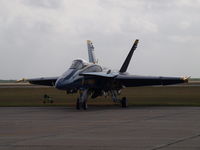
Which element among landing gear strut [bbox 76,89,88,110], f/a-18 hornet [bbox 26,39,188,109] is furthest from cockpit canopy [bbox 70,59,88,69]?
landing gear strut [bbox 76,89,88,110]

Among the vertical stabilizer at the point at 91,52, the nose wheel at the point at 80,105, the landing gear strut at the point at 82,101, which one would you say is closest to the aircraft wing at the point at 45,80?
the vertical stabilizer at the point at 91,52

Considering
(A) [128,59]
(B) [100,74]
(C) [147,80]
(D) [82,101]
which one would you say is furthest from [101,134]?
(A) [128,59]

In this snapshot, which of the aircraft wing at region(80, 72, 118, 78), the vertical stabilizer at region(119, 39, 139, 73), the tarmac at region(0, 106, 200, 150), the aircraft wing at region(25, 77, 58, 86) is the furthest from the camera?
the vertical stabilizer at region(119, 39, 139, 73)

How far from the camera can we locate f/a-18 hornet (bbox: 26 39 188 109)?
3148 cm

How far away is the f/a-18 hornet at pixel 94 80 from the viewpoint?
103 feet

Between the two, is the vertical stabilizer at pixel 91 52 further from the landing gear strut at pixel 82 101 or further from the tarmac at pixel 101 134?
the tarmac at pixel 101 134

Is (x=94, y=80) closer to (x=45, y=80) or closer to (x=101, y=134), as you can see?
(x=45, y=80)

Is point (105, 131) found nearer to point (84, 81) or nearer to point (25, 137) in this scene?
point (25, 137)

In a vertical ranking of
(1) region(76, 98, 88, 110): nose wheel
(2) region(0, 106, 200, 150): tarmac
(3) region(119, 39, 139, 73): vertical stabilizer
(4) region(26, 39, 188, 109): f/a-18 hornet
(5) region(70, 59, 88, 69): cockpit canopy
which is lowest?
(2) region(0, 106, 200, 150): tarmac

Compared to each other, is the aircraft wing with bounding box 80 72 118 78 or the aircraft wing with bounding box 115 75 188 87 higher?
the aircraft wing with bounding box 80 72 118 78

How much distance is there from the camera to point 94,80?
33969 mm

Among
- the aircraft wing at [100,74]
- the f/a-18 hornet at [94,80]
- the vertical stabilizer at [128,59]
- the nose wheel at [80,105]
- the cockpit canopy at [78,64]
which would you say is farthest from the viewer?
the vertical stabilizer at [128,59]

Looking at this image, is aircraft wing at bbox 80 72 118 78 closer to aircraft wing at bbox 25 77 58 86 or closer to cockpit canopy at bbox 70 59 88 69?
cockpit canopy at bbox 70 59 88 69

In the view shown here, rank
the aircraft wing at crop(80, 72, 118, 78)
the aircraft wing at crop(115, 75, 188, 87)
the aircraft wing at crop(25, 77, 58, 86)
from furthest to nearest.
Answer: the aircraft wing at crop(25, 77, 58, 86), the aircraft wing at crop(115, 75, 188, 87), the aircraft wing at crop(80, 72, 118, 78)
